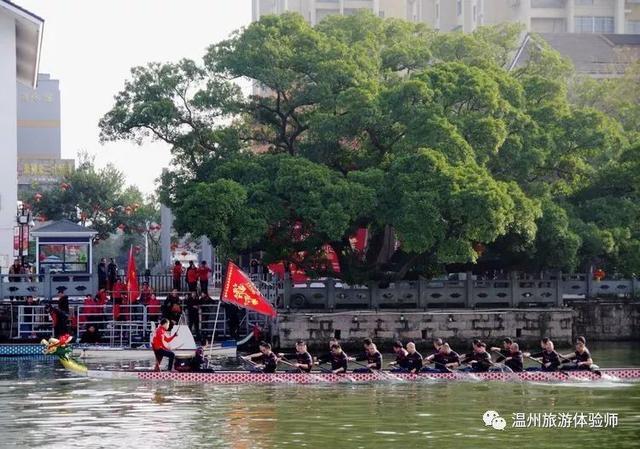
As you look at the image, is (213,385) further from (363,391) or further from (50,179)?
(50,179)

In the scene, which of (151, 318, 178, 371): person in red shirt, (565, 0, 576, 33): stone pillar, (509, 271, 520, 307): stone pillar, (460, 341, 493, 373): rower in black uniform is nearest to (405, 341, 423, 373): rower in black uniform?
(460, 341, 493, 373): rower in black uniform

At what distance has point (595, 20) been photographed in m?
95.9

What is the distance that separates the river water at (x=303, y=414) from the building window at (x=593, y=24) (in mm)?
66157

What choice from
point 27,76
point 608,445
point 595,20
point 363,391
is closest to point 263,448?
point 608,445

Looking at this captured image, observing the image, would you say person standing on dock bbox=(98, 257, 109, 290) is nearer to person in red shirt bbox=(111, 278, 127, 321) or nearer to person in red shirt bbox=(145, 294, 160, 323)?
person in red shirt bbox=(111, 278, 127, 321)

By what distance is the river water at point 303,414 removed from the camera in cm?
2433

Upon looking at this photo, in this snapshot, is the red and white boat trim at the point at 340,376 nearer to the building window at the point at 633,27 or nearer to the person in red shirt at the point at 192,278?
the person in red shirt at the point at 192,278

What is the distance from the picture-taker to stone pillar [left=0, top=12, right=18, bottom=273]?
50.5 metres

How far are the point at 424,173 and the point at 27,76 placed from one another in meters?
23.7

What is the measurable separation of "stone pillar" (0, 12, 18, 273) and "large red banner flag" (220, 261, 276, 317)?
17560 mm

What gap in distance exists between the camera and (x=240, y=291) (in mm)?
35438

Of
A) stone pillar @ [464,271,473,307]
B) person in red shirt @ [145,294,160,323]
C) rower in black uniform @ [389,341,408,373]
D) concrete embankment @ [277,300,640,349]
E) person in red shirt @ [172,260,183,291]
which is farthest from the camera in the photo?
stone pillar @ [464,271,473,307]

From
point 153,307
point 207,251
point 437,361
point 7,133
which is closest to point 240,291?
point 437,361

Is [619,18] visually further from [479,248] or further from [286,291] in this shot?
[286,291]
